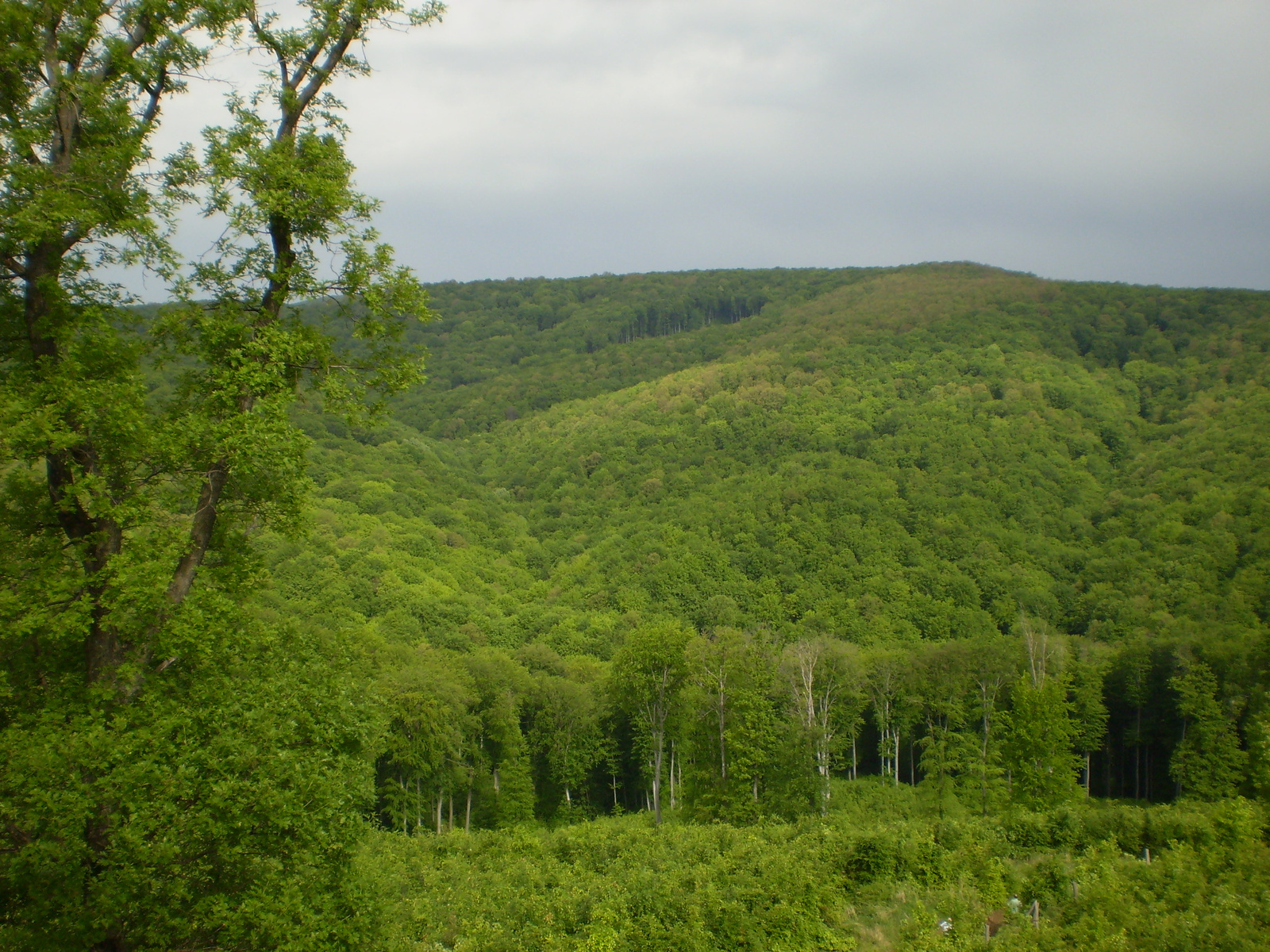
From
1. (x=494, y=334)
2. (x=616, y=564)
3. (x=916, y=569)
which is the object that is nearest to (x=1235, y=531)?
(x=916, y=569)

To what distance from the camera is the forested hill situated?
46188 millimetres

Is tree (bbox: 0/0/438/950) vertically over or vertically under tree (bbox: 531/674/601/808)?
over

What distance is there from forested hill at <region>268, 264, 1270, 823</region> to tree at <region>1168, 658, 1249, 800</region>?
823mm

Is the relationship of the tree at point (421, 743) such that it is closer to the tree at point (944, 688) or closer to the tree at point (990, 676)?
the tree at point (944, 688)

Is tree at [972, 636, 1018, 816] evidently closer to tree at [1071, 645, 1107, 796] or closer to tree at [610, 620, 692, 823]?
tree at [1071, 645, 1107, 796]

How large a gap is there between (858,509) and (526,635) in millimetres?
40291

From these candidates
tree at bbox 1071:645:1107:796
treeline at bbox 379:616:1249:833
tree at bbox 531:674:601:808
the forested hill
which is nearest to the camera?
treeline at bbox 379:616:1249:833

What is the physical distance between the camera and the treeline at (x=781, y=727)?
2981 cm

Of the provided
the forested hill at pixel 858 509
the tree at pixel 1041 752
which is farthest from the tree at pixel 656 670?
the tree at pixel 1041 752

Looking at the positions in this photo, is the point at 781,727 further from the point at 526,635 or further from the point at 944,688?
the point at 526,635

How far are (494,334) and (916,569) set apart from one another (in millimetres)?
133881

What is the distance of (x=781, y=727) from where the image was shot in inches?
1235

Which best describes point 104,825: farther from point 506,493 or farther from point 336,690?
point 506,493

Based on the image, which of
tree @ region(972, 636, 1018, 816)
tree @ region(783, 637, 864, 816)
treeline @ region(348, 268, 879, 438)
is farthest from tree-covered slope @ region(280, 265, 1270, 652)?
tree @ region(783, 637, 864, 816)
